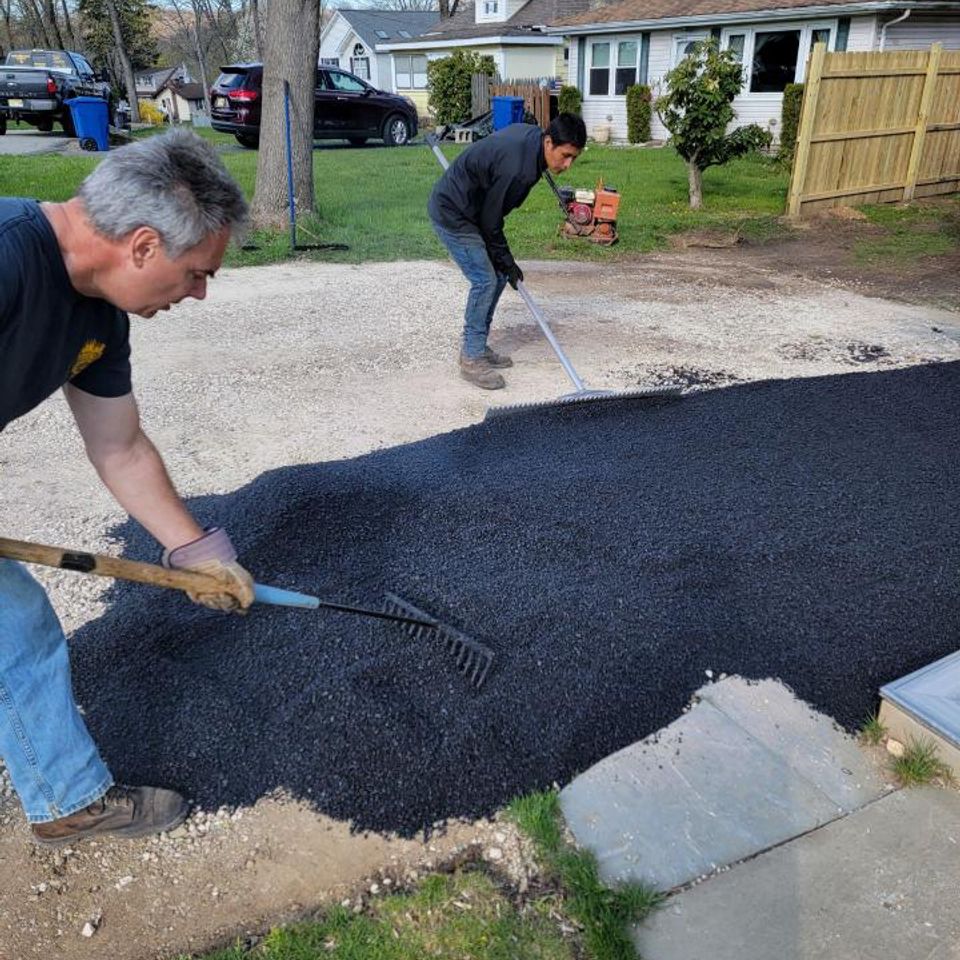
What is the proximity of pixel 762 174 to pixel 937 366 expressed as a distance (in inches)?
396

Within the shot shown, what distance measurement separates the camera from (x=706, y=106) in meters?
9.67

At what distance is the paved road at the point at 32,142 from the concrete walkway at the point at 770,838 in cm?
1557

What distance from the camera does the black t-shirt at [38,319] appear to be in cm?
152

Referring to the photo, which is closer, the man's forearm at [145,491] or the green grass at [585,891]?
the green grass at [585,891]

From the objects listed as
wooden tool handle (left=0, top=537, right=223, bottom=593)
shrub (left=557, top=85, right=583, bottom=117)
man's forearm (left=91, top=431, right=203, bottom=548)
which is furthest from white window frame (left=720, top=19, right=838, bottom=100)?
wooden tool handle (left=0, top=537, right=223, bottom=593)

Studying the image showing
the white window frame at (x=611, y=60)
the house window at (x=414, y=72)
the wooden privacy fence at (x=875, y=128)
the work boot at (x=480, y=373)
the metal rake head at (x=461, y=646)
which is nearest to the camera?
the metal rake head at (x=461, y=646)

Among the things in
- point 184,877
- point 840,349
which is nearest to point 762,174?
point 840,349

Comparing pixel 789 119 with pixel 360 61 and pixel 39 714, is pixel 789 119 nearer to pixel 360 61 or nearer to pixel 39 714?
pixel 39 714

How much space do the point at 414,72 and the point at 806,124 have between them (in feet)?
69.0

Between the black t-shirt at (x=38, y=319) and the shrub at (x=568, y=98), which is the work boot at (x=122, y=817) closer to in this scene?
the black t-shirt at (x=38, y=319)

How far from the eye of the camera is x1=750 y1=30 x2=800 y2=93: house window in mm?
15898

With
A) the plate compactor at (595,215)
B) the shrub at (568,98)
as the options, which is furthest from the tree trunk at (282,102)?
the shrub at (568,98)

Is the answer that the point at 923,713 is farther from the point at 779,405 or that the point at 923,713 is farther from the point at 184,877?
the point at 779,405

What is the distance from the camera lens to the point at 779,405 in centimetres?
443
